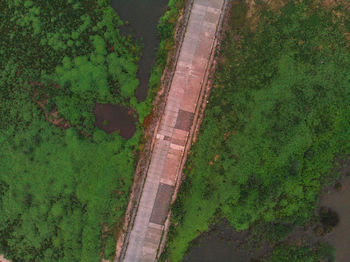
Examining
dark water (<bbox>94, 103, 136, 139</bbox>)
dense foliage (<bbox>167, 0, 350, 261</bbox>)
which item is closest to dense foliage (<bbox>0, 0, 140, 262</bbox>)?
dark water (<bbox>94, 103, 136, 139</bbox>)

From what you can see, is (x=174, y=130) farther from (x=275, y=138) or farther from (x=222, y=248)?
(x=222, y=248)

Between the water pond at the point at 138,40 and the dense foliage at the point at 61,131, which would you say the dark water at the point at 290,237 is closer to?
the dense foliage at the point at 61,131

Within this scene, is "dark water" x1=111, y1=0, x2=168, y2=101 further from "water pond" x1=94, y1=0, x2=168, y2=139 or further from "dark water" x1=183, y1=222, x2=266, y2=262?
"dark water" x1=183, y1=222, x2=266, y2=262

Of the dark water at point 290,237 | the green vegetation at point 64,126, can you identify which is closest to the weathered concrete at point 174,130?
the green vegetation at point 64,126

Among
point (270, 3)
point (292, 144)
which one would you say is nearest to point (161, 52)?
point (270, 3)

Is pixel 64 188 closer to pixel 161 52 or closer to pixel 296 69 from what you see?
pixel 161 52

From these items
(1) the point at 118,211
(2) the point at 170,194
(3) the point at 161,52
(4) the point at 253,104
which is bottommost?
(1) the point at 118,211

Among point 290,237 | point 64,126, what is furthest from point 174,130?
point 290,237
